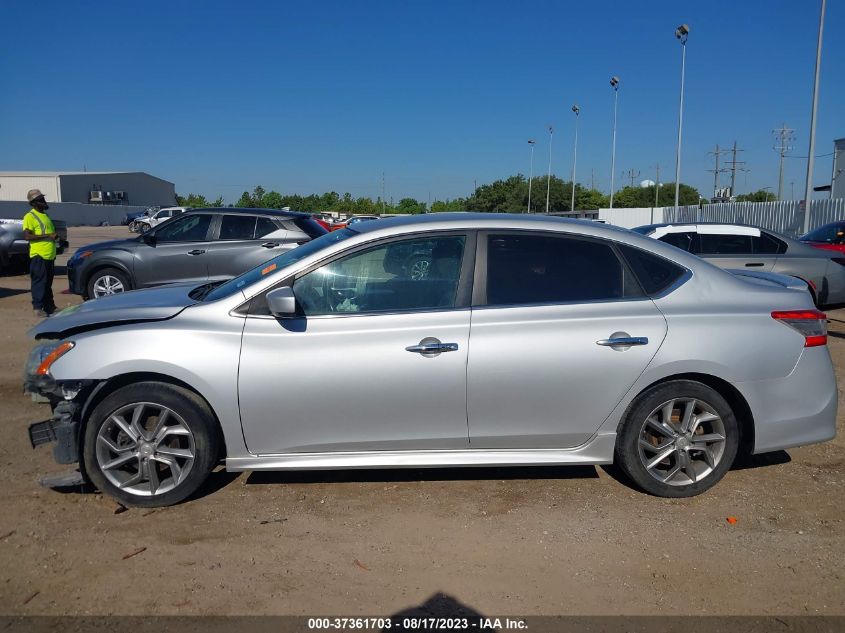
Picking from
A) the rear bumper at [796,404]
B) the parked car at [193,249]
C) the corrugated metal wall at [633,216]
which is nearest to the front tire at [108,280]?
the parked car at [193,249]

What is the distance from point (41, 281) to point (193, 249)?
2.18 meters

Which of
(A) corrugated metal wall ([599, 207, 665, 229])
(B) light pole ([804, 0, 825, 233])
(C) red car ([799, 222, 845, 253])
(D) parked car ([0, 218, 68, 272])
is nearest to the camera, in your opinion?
(C) red car ([799, 222, 845, 253])

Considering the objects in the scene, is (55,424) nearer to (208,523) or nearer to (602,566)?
(208,523)

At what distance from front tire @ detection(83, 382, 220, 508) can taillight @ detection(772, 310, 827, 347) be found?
3.50 m

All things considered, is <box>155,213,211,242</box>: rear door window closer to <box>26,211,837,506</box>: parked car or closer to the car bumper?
the car bumper

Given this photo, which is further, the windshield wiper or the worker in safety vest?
the worker in safety vest

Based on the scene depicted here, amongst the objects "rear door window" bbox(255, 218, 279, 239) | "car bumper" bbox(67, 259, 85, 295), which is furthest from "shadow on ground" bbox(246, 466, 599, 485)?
"car bumper" bbox(67, 259, 85, 295)

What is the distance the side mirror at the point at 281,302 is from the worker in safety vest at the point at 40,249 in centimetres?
764

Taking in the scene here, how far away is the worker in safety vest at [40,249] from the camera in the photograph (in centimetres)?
1009

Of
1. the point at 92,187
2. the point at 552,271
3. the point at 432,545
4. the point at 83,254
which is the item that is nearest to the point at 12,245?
the point at 83,254

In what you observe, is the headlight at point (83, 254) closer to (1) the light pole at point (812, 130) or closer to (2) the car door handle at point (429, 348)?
(2) the car door handle at point (429, 348)

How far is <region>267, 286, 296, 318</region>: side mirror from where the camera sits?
392 centimetres

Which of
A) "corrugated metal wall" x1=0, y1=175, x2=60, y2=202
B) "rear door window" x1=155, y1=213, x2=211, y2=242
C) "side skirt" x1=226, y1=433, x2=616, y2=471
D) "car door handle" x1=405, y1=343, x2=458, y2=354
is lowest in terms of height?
"side skirt" x1=226, y1=433, x2=616, y2=471

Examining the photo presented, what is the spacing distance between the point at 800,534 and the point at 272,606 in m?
2.90
